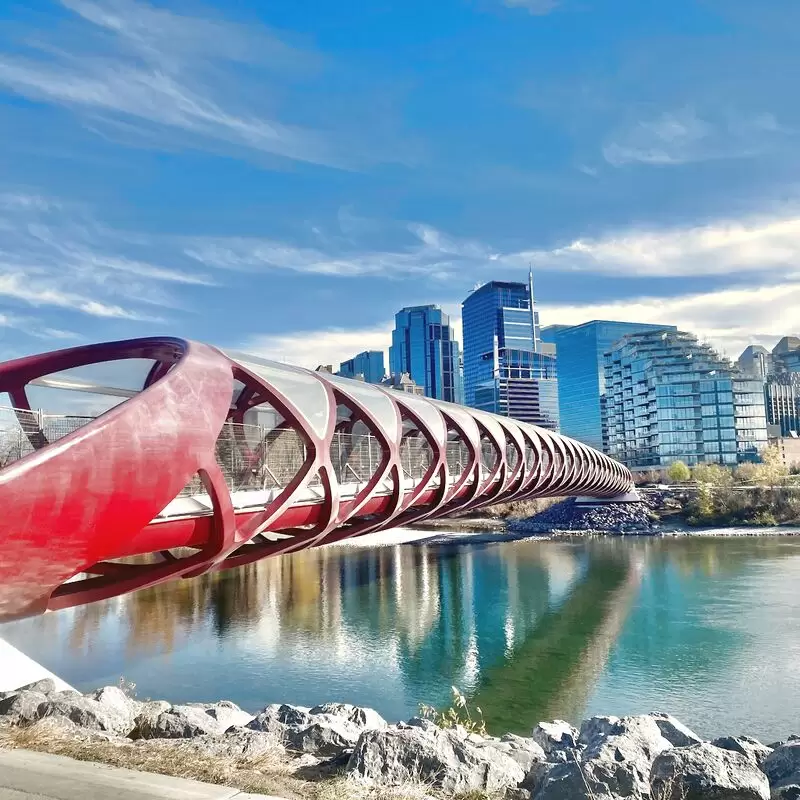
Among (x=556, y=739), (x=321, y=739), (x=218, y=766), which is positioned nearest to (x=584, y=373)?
(x=556, y=739)

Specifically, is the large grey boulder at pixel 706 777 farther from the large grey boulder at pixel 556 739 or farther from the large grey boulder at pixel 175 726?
the large grey boulder at pixel 175 726

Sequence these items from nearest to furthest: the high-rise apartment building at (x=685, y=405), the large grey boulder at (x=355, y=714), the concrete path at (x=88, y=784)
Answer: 1. the concrete path at (x=88, y=784)
2. the large grey boulder at (x=355, y=714)
3. the high-rise apartment building at (x=685, y=405)

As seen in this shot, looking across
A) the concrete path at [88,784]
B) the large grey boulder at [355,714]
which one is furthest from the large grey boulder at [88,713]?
the large grey boulder at [355,714]

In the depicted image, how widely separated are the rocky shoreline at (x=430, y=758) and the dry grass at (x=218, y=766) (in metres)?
0.03

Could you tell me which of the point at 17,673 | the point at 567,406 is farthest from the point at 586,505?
the point at 567,406

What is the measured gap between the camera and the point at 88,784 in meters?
5.38

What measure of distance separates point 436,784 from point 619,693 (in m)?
9.37

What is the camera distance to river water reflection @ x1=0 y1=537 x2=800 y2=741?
14.0m

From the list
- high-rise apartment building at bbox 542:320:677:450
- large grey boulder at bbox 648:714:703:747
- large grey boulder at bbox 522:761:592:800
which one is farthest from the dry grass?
high-rise apartment building at bbox 542:320:677:450

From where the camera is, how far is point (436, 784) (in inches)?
255

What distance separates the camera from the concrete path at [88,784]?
5.19 metres

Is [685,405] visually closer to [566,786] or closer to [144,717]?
[144,717]

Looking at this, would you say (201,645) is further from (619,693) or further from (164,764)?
(164,764)

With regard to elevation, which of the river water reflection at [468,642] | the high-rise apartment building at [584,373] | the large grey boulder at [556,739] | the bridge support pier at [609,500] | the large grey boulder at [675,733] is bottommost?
the river water reflection at [468,642]
